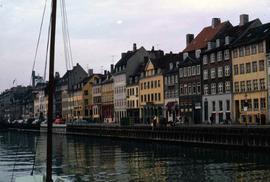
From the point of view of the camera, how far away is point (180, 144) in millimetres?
73000

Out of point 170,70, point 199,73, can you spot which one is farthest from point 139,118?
point 199,73

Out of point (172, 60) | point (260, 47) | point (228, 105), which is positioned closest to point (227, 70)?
point (228, 105)

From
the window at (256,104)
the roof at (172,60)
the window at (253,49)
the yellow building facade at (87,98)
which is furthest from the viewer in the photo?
the yellow building facade at (87,98)

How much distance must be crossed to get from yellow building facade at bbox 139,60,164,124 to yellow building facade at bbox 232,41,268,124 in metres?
29.6

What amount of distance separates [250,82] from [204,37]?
84.6 feet

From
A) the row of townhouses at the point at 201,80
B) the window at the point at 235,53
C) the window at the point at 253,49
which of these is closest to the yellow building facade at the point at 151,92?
the row of townhouses at the point at 201,80

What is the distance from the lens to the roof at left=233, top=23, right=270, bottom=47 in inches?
3422

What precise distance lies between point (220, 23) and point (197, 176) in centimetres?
7837

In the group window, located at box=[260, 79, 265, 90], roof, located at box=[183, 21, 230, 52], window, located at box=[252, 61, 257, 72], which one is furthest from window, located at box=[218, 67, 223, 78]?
window, located at box=[260, 79, 265, 90]

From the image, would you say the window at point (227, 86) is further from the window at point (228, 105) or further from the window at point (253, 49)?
the window at point (253, 49)

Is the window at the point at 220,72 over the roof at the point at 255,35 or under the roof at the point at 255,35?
under

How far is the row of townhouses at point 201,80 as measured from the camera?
290 feet

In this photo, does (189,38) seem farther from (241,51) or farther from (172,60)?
(241,51)

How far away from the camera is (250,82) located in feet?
295
